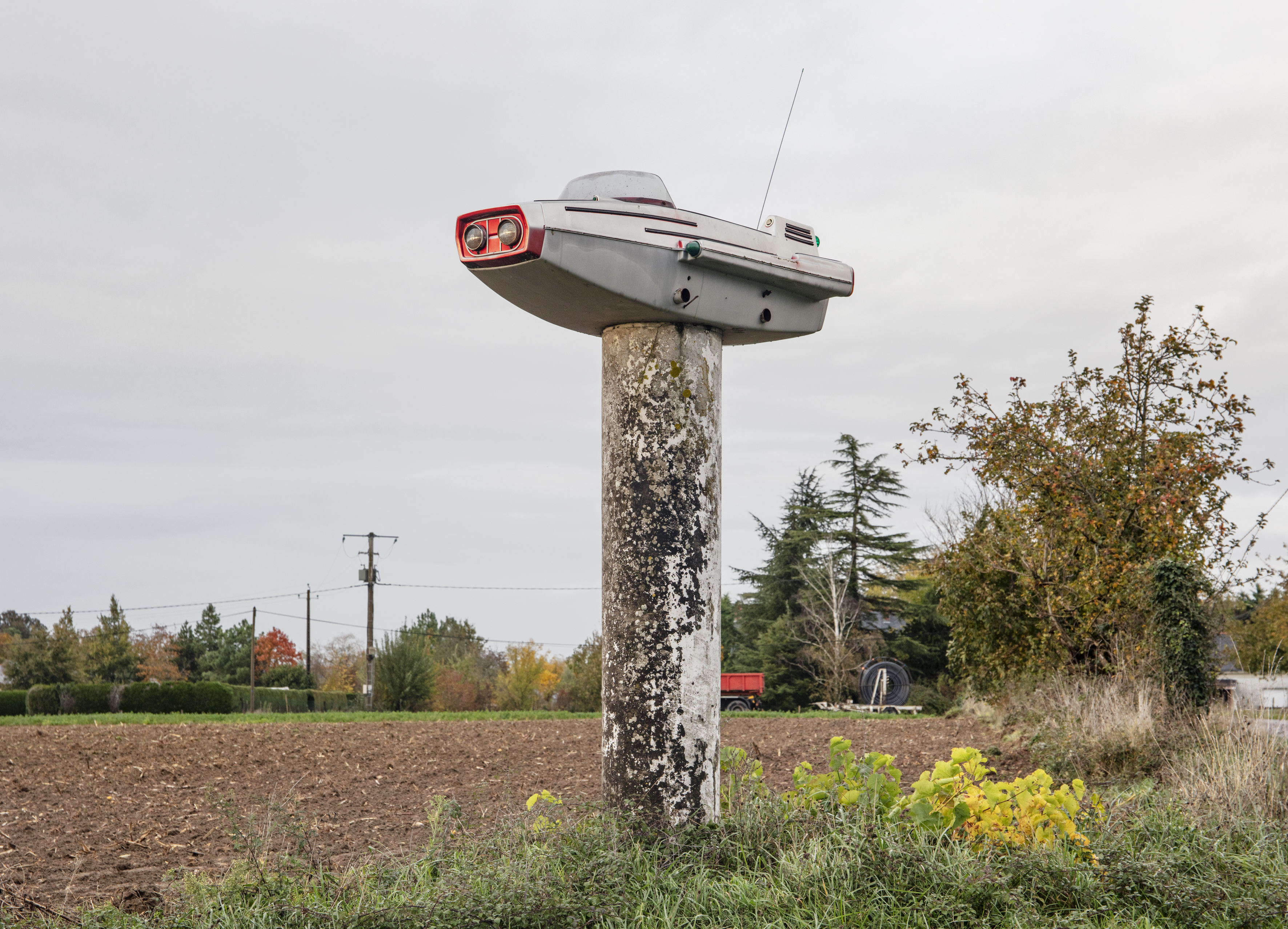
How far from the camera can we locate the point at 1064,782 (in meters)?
7.48

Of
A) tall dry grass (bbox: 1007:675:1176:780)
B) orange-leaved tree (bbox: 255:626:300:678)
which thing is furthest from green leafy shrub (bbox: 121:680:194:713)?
orange-leaved tree (bbox: 255:626:300:678)

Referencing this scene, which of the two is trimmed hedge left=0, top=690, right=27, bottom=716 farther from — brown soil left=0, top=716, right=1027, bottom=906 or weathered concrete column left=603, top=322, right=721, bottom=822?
weathered concrete column left=603, top=322, right=721, bottom=822

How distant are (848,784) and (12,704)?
23.9 metres

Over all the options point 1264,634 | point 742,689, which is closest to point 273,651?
point 742,689

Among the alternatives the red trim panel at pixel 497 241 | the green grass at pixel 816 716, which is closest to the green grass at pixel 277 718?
the green grass at pixel 816 716

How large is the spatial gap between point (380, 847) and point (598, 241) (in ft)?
11.6

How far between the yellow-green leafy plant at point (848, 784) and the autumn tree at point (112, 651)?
36427 mm

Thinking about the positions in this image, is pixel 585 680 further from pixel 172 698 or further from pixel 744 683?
pixel 172 698

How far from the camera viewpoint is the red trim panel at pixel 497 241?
3211 millimetres

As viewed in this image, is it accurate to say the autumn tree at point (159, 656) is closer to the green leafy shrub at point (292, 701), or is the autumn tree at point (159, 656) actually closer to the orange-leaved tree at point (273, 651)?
the orange-leaved tree at point (273, 651)

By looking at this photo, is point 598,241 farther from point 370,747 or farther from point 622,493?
point 370,747

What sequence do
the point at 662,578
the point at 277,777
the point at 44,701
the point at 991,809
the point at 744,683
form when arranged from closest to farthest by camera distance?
the point at 662,578, the point at 991,809, the point at 277,777, the point at 44,701, the point at 744,683

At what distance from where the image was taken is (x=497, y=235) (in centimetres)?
329

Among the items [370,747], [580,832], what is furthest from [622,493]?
[370,747]
